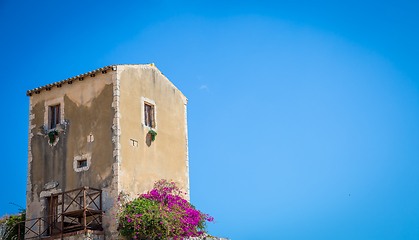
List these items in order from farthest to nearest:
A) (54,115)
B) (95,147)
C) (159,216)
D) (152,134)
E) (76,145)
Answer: (54,115) → (152,134) → (76,145) → (95,147) → (159,216)

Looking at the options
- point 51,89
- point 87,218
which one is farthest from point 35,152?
point 87,218

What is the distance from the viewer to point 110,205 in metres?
18.7

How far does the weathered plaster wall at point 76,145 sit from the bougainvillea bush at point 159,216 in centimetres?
101

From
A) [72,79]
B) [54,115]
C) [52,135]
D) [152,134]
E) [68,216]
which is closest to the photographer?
[68,216]

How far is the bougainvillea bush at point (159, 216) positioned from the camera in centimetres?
1809

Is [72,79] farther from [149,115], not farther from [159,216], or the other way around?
[159,216]

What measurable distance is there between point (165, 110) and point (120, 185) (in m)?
5.06

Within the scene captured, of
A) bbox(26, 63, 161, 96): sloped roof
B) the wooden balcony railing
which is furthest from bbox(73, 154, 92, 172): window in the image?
bbox(26, 63, 161, 96): sloped roof

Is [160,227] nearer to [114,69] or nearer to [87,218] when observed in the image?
[87,218]

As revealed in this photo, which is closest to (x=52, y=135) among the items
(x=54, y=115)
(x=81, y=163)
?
(x=54, y=115)

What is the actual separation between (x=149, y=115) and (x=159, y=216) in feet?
17.6

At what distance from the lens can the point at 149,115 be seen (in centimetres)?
2164

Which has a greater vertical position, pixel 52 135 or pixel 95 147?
pixel 52 135

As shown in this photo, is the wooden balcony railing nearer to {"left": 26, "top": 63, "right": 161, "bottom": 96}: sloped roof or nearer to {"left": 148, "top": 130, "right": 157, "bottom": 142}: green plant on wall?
{"left": 148, "top": 130, "right": 157, "bottom": 142}: green plant on wall
